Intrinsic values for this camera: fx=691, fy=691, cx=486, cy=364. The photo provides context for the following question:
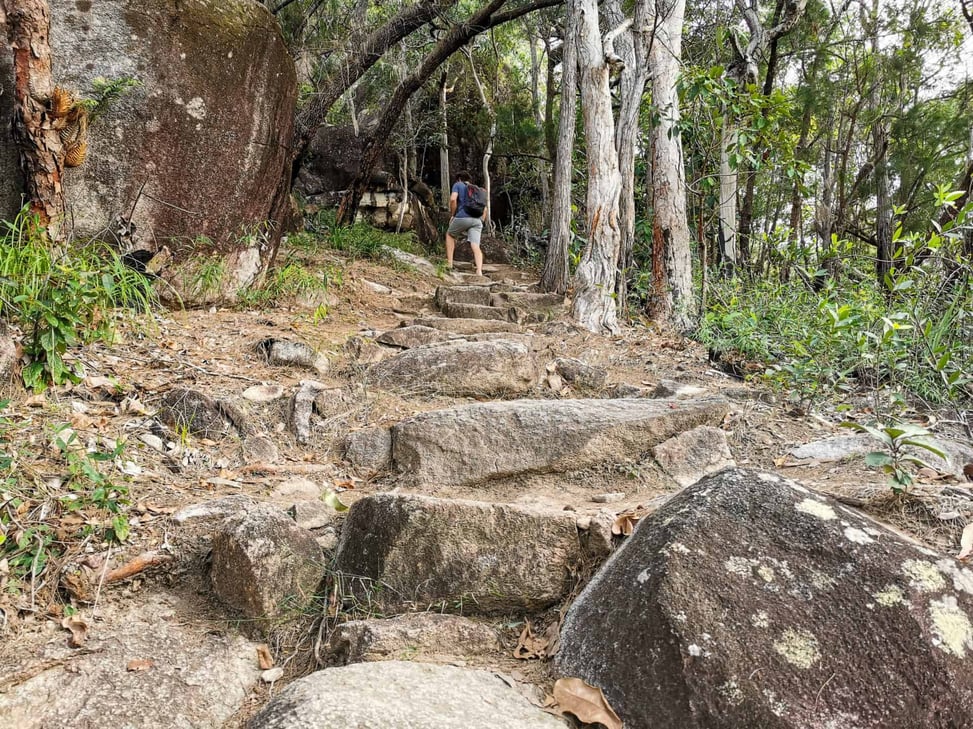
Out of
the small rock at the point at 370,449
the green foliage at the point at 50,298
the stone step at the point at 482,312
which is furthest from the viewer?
the stone step at the point at 482,312

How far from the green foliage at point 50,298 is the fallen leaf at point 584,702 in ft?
8.54

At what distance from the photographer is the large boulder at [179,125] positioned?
14.9 ft

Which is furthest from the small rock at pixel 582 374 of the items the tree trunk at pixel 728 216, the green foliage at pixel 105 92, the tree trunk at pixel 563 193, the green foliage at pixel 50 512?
the tree trunk at pixel 728 216

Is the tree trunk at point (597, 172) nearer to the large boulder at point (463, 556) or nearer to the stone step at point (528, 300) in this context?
the stone step at point (528, 300)

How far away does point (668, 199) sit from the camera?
660 centimetres

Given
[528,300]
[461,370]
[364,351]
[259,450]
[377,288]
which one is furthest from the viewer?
[528,300]

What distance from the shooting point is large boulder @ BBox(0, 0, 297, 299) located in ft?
14.9

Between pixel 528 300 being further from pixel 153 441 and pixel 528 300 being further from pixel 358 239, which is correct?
pixel 153 441

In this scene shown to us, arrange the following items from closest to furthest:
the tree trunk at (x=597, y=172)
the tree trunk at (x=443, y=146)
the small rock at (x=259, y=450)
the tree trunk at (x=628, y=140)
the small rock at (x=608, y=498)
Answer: the small rock at (x=608, y=498) < the small rock at (x=259, y=450) < the tree trunk at (x=597, y=172) < the tree trunk at (x=628, y=140) < the tree trunk at (x=443, y=146)

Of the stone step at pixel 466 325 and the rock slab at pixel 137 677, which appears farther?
the stone step at pixel 466 325

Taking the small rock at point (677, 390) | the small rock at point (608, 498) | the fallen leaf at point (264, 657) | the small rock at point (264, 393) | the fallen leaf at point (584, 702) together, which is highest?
the small rock at point (677, 390)

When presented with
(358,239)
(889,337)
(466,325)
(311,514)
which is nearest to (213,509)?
(311,514)

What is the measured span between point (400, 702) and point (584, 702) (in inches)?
18.0

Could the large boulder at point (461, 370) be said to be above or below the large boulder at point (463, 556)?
above
